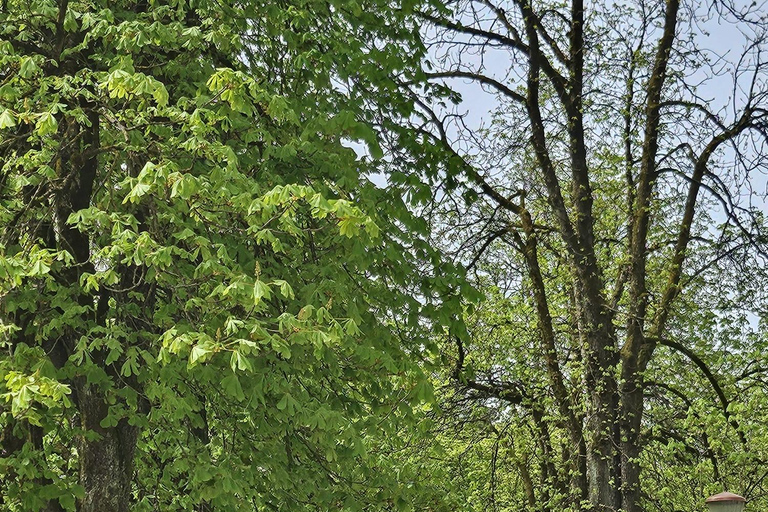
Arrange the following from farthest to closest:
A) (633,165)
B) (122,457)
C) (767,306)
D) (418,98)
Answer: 1. (633,165)
2. (767,306)
3. (418,98)
4. (122,457)

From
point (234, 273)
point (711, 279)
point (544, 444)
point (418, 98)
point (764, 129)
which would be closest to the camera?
point (234, 273)

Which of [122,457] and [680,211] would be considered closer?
[122,457]

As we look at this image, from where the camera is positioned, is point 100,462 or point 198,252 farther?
point 100,462

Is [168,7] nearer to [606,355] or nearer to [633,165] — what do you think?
[606,355]

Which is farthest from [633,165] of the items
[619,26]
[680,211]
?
[619,26]

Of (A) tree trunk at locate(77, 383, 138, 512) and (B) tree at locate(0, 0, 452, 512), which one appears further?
(A) tree trunk at locate(77, 383, 138, 512)

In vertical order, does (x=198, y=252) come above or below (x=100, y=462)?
above

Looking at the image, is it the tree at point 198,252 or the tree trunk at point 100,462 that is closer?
the tree at point 198,252

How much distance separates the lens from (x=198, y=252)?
6.97 m

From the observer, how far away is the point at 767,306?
42.5 ft

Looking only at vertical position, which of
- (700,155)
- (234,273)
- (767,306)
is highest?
(700,155)

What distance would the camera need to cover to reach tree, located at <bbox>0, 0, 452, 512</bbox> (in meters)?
6.39

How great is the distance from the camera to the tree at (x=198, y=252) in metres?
6.39

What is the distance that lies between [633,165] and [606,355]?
3.14 meters
